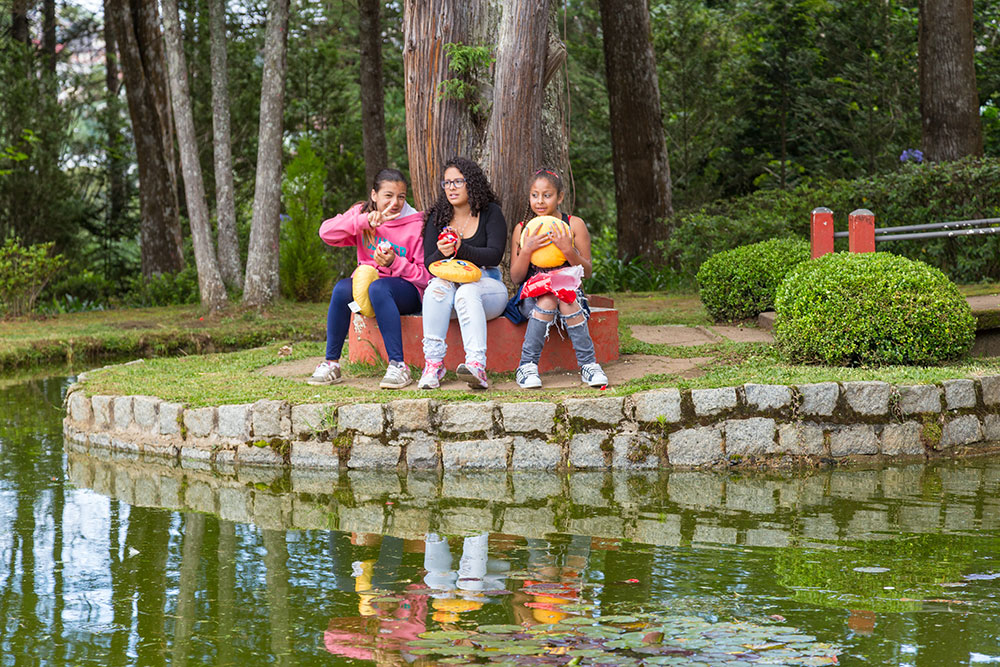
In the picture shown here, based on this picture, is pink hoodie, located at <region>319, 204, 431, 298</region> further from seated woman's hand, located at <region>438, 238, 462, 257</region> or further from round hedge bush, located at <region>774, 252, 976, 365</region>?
round hedge bush, located at <region>774, 252, 976, 365</region>

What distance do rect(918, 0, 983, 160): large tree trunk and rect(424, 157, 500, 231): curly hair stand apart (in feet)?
26.3

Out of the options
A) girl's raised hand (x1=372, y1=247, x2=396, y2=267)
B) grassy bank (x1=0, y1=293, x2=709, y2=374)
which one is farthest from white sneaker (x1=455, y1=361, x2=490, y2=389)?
grassy bank (x1=0, y1=293, x2=709, y2=374)

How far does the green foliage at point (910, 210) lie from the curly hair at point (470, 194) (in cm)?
570

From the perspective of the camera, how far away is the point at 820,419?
20.4 ft

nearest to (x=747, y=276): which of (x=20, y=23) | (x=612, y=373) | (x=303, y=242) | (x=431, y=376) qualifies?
(x=612, y=373)

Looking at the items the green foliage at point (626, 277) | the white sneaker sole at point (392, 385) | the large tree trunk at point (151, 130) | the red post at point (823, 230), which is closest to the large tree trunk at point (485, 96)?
the white sneaker sole at point (392, 385)

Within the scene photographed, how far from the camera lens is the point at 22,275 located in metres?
13.8

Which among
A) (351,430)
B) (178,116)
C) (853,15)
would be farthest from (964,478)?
(853,15)

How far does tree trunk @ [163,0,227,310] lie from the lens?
12367mm

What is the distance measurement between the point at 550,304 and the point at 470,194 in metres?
0.92

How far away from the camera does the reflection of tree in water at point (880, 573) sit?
382 centimetres

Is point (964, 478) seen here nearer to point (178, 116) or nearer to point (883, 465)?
point (883, 465)

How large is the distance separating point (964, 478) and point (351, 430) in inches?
135

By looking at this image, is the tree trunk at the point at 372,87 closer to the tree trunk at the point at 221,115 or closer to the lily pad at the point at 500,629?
the tree trunk at the point at 221,115
